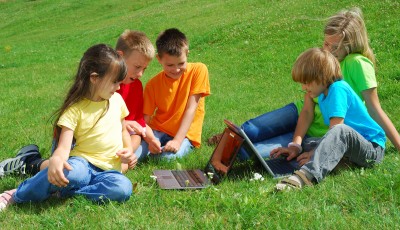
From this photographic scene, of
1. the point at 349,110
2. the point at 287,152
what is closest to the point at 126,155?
the point at 287,152

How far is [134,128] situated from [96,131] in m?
1.16

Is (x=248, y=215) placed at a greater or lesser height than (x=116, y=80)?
lesser

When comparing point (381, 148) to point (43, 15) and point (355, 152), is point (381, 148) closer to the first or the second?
point (355, 152)

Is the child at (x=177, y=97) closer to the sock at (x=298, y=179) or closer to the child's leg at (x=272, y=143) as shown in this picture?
the child's leg at (x=272, y=143)

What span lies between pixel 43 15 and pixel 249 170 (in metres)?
36.9

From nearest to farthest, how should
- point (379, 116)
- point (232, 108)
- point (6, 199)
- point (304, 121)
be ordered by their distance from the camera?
point (6, 199) < point (379, 116) < point (304, 121) < point (232, 108)

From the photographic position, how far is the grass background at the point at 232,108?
379cm

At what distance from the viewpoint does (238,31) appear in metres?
16.2

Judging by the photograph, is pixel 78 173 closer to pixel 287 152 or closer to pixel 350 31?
pixel 287 152

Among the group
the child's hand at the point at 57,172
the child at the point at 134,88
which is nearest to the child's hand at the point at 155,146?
the child at the point at 134,88

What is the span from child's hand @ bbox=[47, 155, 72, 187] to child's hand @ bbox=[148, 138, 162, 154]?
1.65 metres

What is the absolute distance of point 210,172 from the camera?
5.00 meters

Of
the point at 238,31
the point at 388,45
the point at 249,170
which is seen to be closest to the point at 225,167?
the point at 249,170

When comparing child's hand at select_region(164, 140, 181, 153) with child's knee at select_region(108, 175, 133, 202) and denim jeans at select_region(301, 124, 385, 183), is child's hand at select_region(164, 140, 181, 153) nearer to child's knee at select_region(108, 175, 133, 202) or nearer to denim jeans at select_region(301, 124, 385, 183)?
child's knee at select_region(108, 175, 133, 202)
